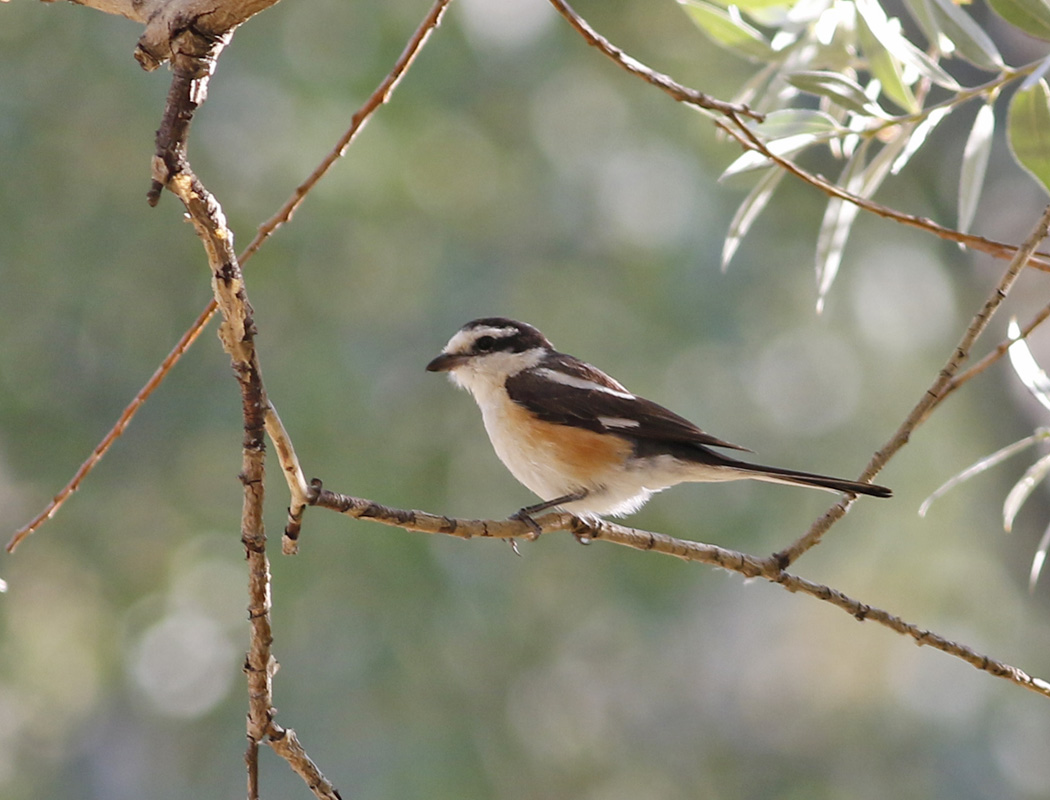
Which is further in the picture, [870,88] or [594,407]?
[594,407]

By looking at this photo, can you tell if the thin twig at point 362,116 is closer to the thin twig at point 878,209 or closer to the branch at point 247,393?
the branch at point 247,393

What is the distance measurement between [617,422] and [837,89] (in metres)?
1.27

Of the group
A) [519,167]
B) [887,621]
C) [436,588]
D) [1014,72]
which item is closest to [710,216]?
[519,167]

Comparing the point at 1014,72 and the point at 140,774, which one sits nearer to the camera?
the point at 1014,72

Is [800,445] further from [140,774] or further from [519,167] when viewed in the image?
[140,774]

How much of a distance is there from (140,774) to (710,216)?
18.4 feet

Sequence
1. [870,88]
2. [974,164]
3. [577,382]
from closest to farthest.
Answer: [974,164]
[870,88]
[577,382]

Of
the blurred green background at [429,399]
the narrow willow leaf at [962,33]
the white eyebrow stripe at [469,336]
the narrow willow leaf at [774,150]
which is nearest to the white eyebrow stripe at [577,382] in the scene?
the white eyebrow stripe at [469,336]

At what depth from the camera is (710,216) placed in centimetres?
775

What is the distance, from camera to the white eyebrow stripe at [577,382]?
3660 millimetres

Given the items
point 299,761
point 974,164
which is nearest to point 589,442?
point 974,164

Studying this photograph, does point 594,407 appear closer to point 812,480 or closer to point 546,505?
point 546,505

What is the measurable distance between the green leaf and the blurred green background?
13.5ft

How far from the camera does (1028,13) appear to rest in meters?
2.46
